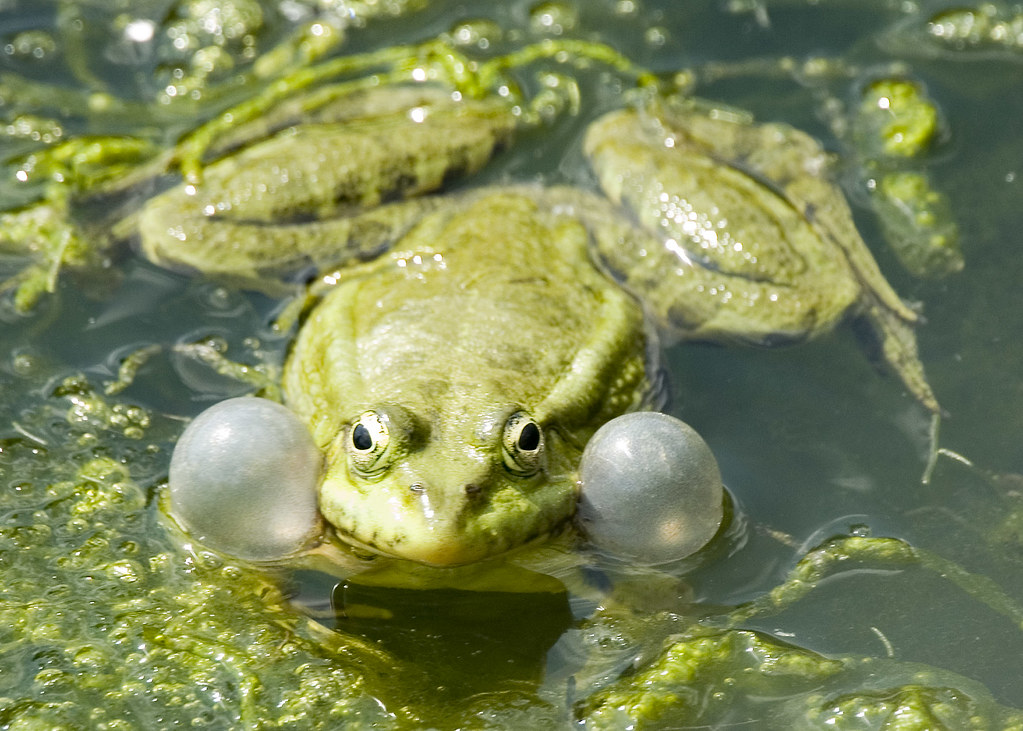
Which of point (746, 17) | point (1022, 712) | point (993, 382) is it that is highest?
point (746, 17)

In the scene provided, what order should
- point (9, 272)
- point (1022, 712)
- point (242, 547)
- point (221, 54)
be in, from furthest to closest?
1. point (221, 54)
2. point (9, 272)
3. point (242, 547)
4. point (1022, 712)

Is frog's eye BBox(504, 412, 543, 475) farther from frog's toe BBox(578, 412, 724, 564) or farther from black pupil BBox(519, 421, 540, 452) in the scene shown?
frog's toe BBox(578, 412, 724, 564)

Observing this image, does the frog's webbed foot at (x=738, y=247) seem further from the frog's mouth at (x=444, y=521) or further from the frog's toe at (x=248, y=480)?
the frog's toe at (x=248, y=480)

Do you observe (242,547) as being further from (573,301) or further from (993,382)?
(993,382)

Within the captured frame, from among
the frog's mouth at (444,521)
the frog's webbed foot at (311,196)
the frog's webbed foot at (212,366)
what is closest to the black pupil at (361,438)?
the frog's mouth at (444,521)

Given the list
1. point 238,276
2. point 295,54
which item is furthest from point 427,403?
point 295,54

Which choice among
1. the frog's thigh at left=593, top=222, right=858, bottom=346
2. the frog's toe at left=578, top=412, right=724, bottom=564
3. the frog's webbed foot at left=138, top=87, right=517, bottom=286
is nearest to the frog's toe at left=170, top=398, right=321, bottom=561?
the frog's toe at left=578, top=412, right=724, bottom=564
